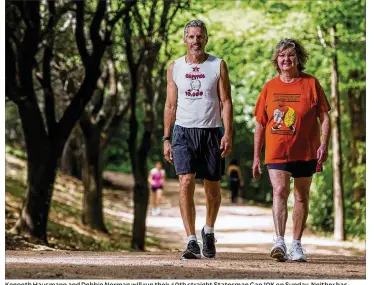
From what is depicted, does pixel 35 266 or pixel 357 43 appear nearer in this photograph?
pixel 35 266

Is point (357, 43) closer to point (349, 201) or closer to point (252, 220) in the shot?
point (349, 201)

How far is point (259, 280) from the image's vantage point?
8164 mm

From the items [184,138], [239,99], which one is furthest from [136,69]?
[239,99]

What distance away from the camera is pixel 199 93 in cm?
982

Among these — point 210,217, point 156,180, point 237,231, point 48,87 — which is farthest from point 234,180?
point 210,217

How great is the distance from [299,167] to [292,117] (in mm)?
512

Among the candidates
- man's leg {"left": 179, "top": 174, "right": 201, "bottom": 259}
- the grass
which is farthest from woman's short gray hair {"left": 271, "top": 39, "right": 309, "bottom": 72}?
the grass

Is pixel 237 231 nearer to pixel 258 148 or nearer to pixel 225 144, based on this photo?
pixel 258 148

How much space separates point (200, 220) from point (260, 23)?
27.2 ft

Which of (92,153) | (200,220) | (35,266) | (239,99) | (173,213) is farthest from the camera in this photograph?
(239,99)

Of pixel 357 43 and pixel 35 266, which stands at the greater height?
pixel 357 43

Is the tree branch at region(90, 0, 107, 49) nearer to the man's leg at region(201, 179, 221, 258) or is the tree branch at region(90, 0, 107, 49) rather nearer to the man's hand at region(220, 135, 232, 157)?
the man's leg at region(201, 179, 221, 258)

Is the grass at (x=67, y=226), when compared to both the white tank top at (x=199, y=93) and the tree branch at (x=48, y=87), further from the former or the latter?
the white tank top at (x=199, y=93)

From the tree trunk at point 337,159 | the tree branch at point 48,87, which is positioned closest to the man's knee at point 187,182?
the tree branch at point 48,87
